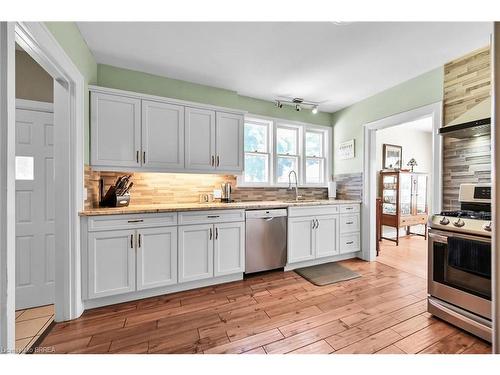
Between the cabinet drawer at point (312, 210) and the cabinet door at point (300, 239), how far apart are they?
0.20ft

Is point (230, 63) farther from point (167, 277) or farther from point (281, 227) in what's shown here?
point (167, 277)

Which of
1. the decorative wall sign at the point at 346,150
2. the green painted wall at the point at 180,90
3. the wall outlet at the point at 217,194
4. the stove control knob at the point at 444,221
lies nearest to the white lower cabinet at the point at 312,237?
the wall outlet at the point at 217,194

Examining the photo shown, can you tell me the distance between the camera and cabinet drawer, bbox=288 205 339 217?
9.74 ft

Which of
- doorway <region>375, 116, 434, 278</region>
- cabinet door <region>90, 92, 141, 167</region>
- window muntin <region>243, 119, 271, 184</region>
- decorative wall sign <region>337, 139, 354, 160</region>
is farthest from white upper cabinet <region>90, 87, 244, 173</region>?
doorway <region>375, 116, 434, 278</region>

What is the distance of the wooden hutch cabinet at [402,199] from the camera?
4520mm

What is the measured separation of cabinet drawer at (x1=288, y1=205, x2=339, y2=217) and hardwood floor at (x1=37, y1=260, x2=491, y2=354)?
36.6 inches

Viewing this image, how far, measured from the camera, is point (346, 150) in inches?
150

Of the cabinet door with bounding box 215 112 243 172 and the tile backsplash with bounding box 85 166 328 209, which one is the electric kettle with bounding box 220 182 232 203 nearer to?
the tile backsplash with bounding box 85 166 328 209

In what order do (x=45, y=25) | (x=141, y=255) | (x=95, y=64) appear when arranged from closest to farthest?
(x=45, y=25) < (x=141, y=255) < (x=95, y=64)

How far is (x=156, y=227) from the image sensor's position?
2223 millimetres

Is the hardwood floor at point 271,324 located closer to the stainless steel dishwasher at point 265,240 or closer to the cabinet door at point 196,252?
the cabinet door at point 196,252

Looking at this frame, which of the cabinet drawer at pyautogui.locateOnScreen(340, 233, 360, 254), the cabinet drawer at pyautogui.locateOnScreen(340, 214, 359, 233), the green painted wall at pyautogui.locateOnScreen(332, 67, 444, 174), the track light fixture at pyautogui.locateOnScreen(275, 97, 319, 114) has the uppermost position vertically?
the track light fixture at pyautogui.locateOnScreen(275, 97, 319, 114)
